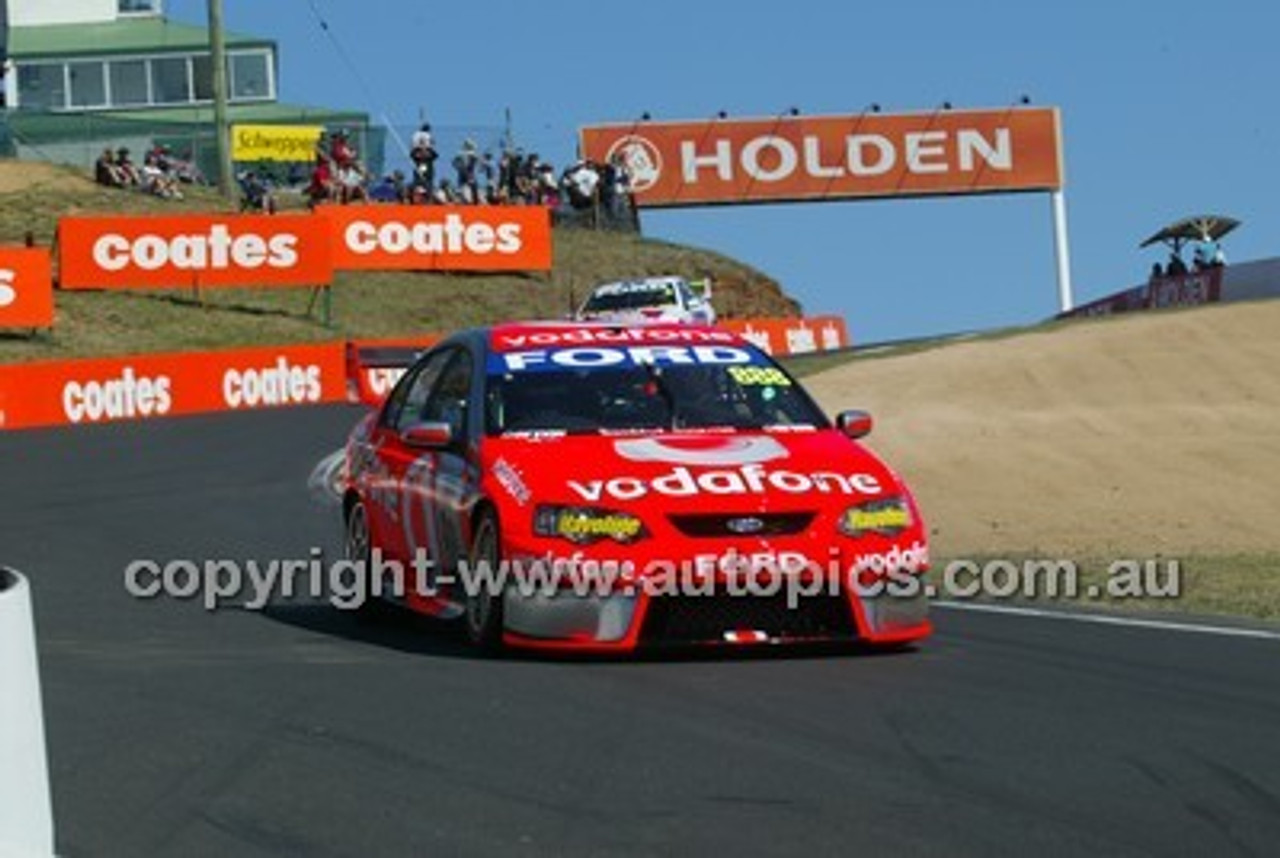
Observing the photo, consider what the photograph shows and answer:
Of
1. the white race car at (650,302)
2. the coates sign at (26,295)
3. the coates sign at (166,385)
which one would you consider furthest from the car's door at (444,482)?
the white race car at (650,302)

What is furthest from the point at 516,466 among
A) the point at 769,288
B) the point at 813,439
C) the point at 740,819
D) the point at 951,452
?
the point at 769,288

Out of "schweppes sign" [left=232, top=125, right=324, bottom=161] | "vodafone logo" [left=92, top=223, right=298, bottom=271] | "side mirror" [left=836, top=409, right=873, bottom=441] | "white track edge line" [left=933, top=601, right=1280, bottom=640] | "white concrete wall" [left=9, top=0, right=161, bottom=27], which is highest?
"white concrete wall" [left=9, top=0, right=161, bottom=27]

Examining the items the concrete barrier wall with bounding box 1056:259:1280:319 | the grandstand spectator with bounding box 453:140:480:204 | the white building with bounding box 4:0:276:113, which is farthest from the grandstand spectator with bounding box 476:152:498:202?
the white building with bounding box 4:0:276:113

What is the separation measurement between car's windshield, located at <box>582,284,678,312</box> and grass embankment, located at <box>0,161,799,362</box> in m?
0.93

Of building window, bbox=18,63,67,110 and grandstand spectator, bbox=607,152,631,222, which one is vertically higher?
building window, bbox=18,63,67,110

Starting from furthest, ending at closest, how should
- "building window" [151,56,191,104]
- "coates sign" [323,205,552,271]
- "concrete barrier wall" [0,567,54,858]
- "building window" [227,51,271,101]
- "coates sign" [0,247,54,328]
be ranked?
"building window" [227,51,271,101]
"building window" [151,56,191,104]
"coates sign" [323,205,552,271]
"coates sign" [0,247,54,328]
"concrete barrier wall" [0,567,54,858]

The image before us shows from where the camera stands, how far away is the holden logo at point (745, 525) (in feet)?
33.3

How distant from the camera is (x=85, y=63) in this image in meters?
76.7

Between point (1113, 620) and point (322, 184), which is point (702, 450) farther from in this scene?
point (322, 184)

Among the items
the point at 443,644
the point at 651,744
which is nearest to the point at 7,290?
the point at 443,644

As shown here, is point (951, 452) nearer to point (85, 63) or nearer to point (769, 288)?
point (769, 288)

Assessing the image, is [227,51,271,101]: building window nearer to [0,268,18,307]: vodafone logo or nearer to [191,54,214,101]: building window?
[191,54,214,101]: building window

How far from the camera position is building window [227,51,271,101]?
7769cm

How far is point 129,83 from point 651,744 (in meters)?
71.2
